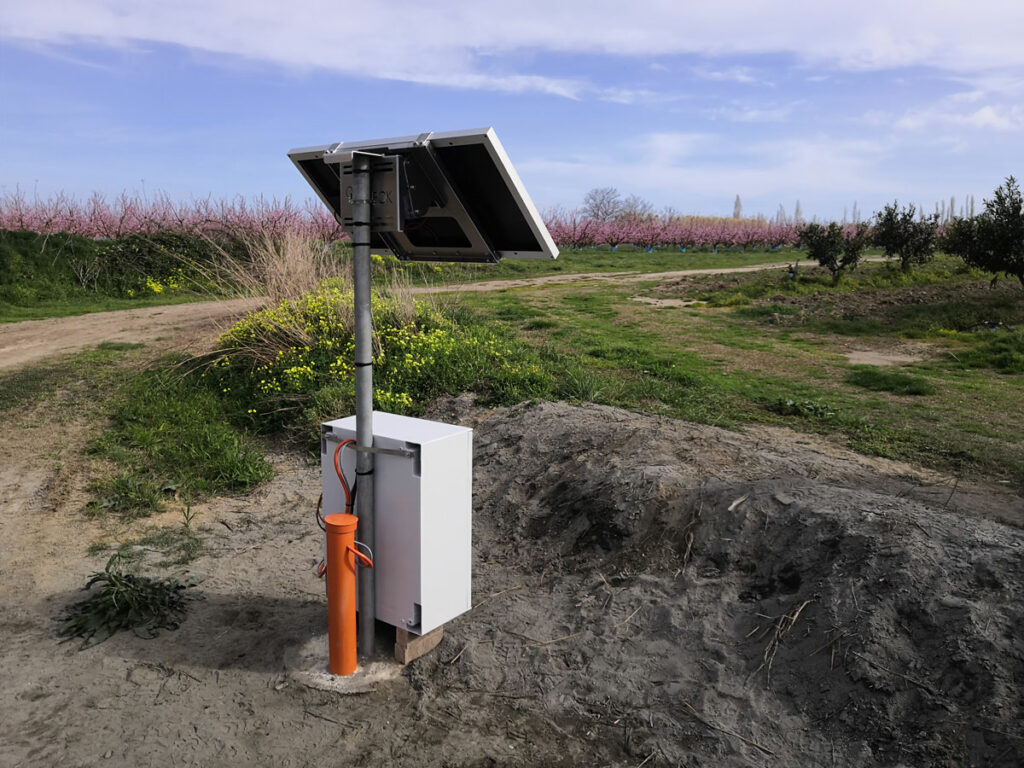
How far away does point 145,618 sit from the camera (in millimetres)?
3961

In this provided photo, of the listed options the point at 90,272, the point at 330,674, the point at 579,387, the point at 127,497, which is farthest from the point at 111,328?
the point at 330,674

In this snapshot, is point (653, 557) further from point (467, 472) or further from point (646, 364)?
point (646, 364)

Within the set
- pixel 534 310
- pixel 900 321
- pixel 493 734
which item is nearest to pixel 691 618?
pixel 493 734

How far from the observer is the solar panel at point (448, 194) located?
3.05 meters

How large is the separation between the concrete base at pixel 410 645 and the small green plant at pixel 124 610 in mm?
1193

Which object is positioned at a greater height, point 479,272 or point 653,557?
point 479,272

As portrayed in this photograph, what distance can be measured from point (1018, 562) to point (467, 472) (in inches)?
93.5

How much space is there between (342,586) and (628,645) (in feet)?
4.22

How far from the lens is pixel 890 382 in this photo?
28.2 ft

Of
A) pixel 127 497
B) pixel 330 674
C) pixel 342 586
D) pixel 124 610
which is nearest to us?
pixel 342 586

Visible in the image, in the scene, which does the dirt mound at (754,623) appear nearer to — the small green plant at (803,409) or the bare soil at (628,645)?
the bare soil at (628,645)

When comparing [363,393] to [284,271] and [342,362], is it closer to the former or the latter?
[342,362]

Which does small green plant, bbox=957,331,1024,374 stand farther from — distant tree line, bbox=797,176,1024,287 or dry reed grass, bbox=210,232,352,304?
dry reed grass, bbox=210,232,352,304

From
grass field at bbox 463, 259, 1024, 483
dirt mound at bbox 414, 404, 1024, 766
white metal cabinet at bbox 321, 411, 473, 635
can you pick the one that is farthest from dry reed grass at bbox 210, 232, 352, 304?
white metal cabinet at bbox 321, 411, 473, 635
